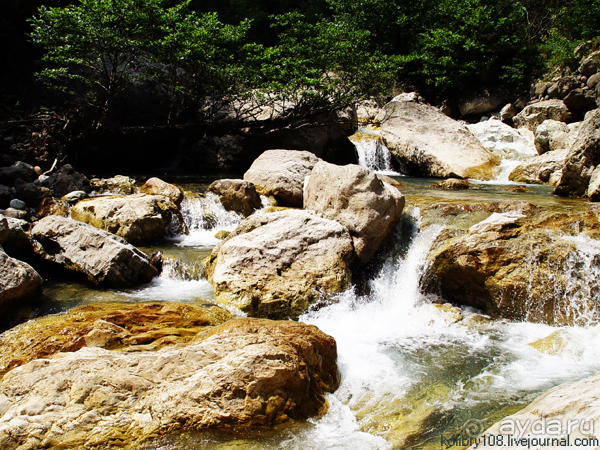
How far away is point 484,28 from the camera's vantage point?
20.7 m

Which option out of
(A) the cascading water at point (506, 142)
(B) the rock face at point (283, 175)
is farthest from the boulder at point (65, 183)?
(A) the cascading water at point (506, 142)

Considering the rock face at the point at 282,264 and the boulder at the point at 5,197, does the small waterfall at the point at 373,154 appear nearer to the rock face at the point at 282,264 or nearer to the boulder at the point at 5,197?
the rock face at the point at 282,264

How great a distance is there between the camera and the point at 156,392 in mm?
3141

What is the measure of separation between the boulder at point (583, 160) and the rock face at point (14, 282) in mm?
10726

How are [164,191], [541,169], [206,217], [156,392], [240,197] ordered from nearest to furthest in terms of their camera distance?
[156,392]
[240,197]
[206,217]
[164,191]
[541,169]

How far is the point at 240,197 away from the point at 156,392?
6.77 metres

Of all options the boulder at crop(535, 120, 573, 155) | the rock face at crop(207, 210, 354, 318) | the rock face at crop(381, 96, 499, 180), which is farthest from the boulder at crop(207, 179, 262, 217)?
the boulder at crop(535, 120, 573, 155)

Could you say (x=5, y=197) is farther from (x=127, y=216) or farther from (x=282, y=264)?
(x=282, y=264)

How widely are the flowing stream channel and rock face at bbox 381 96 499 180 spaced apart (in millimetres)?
5737

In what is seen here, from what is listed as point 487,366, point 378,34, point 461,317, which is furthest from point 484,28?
point 487,366

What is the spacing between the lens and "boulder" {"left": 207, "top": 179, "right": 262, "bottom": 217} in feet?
31.5

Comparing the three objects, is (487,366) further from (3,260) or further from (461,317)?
(3,260)

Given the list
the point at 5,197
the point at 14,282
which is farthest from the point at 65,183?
the point at 14,282

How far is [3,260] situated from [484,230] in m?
7.04
